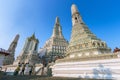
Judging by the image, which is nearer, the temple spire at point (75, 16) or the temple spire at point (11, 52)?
the temple spire at point (75, 16)

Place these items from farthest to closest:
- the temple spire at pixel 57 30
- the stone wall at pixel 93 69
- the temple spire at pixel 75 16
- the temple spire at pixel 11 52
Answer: the temple spire at pixel 57 30, the temple spire at pixel 11 52, the temple spire at pixel 75 16, the stone wall at pixel 93 69

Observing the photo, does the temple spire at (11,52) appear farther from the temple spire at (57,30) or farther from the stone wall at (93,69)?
the stone wall at (93,69)

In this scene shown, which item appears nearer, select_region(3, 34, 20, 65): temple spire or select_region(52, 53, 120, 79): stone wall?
select_region(52, 53, 120, 79): stone wall

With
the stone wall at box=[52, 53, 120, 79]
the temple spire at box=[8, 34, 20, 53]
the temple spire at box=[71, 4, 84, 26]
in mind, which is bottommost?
the stone wall at box=[52, 53, 120, 79]

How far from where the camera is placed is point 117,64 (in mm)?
11375

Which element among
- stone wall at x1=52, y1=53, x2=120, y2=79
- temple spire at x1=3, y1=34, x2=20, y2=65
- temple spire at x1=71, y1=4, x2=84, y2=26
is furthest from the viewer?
temple spire at x1=3, y1=34, x2=20, y2=65

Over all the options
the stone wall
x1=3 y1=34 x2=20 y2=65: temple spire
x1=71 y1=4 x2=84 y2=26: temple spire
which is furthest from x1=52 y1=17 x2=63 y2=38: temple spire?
the stone wall

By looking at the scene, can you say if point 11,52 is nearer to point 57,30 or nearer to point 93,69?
point 57,30

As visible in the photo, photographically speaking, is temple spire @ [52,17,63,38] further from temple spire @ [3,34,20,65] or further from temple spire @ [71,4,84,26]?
temple spire @ [3,34,20,65]

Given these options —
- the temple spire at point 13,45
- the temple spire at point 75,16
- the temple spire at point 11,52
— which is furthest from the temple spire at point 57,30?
the temple spire at point 11,52

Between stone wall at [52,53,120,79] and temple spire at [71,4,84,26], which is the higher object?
temple spire at [71,4,84,26]

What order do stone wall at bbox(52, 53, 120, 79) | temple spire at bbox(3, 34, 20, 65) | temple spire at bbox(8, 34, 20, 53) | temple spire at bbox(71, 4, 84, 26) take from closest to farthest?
1. stone wall at bbox(52, 53, 120, 79)
2. temple spire at bbox(71, 4, 84, 26)
3. temple spire at bbox(3, 34, 20, 65)
4. temple spire at bbox(8, 34, 20, 53)

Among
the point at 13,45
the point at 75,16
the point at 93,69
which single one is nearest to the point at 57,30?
the point at 75,16

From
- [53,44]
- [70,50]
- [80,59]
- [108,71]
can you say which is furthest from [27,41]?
[108,71]
